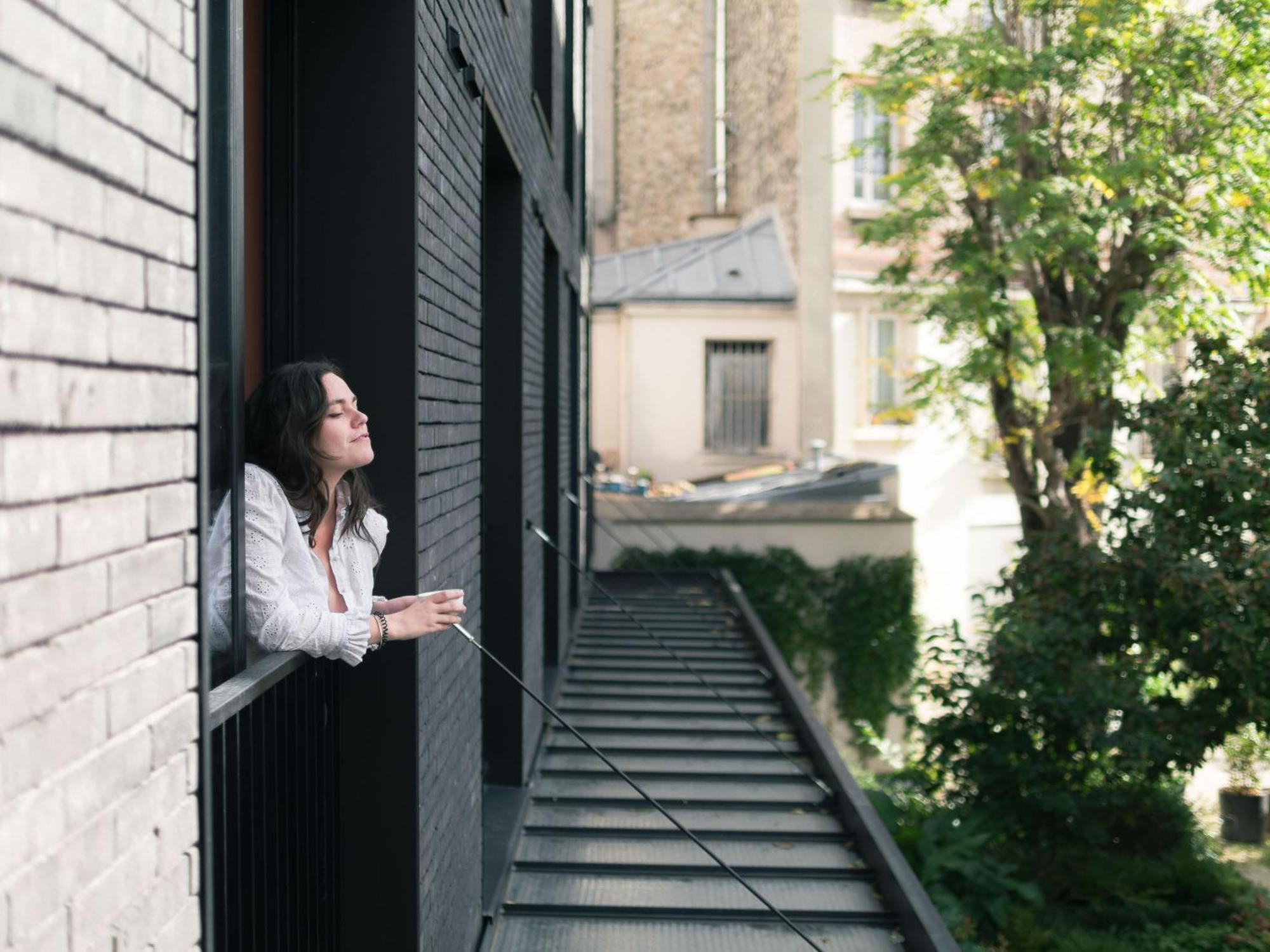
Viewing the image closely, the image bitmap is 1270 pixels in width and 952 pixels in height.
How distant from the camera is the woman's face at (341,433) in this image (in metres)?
2.94

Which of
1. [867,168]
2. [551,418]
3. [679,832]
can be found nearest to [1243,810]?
[551,418]

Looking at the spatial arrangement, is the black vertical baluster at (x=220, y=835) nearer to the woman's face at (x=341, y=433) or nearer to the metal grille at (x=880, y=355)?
the woman's face at (x=341, y=433)

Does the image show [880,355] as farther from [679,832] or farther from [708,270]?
[679,832]

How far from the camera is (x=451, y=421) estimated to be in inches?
169

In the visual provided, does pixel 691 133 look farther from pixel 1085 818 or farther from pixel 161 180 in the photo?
pixel 161 180

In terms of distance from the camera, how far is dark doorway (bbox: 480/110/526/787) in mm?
7000

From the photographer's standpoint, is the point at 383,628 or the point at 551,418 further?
the point at 551,418

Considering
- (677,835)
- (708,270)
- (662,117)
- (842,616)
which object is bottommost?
(842,616)

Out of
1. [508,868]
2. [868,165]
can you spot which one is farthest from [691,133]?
[508,868]

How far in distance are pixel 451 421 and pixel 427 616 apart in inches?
55.0

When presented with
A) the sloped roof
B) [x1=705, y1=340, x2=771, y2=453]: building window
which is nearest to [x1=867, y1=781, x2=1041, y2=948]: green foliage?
[x1=705, y1=340, x2=771, y2=453]: building window

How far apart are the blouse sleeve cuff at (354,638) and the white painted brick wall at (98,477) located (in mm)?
939

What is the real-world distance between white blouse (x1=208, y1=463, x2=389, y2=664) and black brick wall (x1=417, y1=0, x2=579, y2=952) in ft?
1.81

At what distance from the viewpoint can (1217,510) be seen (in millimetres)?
10352
